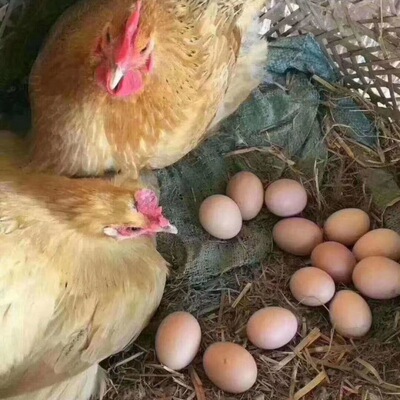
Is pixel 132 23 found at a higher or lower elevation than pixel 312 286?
higher

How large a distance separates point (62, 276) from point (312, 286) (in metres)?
0.49

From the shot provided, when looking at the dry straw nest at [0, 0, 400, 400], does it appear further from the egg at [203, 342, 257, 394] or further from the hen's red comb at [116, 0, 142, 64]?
the hen's red comb at [116, 0, 142, 64]

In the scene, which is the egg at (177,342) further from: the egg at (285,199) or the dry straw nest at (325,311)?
the egg at (285,199)

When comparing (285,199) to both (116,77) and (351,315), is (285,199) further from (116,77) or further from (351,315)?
(116,77)

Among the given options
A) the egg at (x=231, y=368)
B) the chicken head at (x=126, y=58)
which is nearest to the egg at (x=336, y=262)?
the egg at (x=231, y=368)

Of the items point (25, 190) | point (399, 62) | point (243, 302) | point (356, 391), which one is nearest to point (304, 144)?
point (399, 62)

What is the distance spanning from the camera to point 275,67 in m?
1.76

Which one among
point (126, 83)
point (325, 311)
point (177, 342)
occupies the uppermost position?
point (126, 83)

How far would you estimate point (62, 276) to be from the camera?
123 centimetres

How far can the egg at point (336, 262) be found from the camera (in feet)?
4.84

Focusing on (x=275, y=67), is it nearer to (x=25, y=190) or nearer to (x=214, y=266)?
(x=214, y=266)

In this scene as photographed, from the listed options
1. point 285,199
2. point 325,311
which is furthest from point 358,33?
point 325,311

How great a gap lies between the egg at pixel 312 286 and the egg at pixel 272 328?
0.21 feet

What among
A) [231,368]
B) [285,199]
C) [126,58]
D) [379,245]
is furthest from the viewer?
[285,199]
